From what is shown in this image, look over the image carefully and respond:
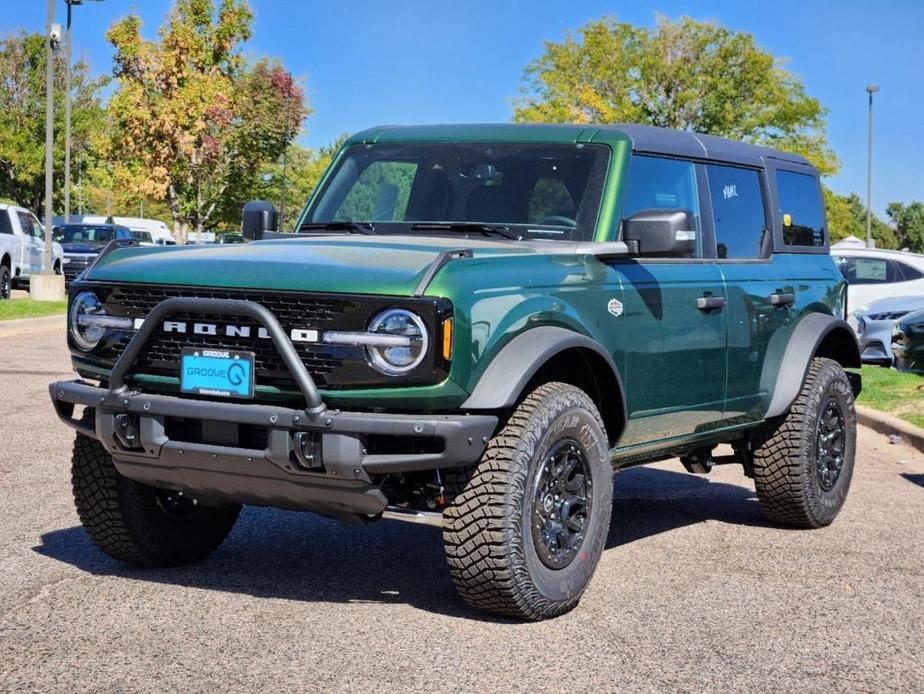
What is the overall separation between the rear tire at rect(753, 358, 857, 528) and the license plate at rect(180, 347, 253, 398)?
334cm

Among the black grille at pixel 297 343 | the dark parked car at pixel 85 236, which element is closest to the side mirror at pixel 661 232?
the black grille at pixel 297 343

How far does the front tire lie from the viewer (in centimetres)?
487

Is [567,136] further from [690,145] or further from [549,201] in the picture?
[690,145]

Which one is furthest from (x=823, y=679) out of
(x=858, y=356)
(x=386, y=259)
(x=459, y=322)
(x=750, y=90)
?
(x=750, y=90)

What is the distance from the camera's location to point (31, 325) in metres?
20.7

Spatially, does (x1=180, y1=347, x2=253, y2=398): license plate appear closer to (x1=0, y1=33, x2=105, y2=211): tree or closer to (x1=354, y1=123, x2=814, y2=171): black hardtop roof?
(x1=354, y1=123, x2=814, y2=171): black hardtop roof

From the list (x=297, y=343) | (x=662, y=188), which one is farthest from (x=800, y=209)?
(x=297, y=343)

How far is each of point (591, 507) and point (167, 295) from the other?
1.78 metres

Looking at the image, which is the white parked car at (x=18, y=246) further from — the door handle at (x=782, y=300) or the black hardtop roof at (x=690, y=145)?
the door handle at (x=782, y=300)

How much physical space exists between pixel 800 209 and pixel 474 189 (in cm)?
244

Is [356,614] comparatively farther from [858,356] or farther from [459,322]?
[858,356]

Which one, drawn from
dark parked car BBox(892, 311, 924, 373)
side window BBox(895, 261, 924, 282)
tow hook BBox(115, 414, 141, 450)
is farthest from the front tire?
side window BBox(895, 261, 924, 282)

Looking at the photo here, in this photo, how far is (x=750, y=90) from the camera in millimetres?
50125

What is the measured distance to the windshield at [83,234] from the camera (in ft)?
122
